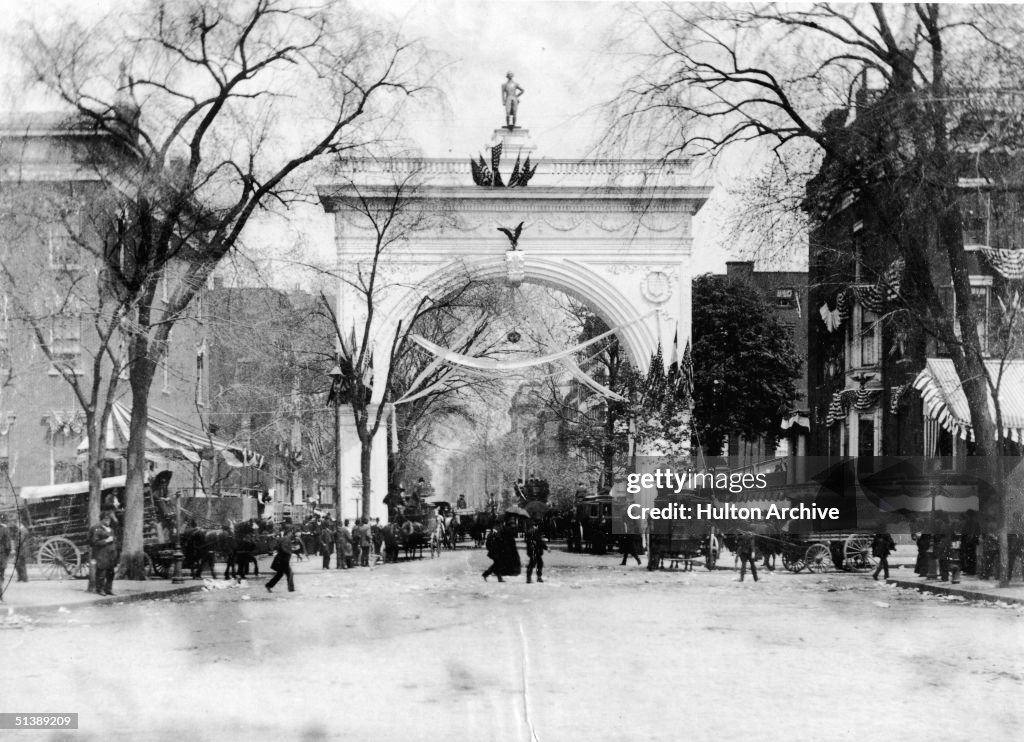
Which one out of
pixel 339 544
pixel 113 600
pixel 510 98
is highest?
pixel 510 98

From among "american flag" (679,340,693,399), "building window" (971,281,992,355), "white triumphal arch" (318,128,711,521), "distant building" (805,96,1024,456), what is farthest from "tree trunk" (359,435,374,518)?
"building window" (971,281,992,355)

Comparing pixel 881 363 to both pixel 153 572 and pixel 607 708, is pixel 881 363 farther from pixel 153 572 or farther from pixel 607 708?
pixel 153 572

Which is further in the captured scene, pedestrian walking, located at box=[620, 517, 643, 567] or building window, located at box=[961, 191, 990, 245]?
pedestrian walking, located at box=[620, 517, 643, 567]

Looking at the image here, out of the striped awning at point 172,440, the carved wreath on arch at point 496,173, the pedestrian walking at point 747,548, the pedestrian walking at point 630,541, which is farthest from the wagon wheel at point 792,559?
the striped awning at point 172,440

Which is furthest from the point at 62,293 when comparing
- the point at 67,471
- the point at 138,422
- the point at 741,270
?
the point at 741,270

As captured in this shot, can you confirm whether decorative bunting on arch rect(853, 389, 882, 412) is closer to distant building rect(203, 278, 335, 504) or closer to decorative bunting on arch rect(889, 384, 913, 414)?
decorative bunting on arch rect(889, 384, 913, 414)

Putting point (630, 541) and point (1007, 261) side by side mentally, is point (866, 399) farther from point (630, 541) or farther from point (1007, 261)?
point (630, 541)
